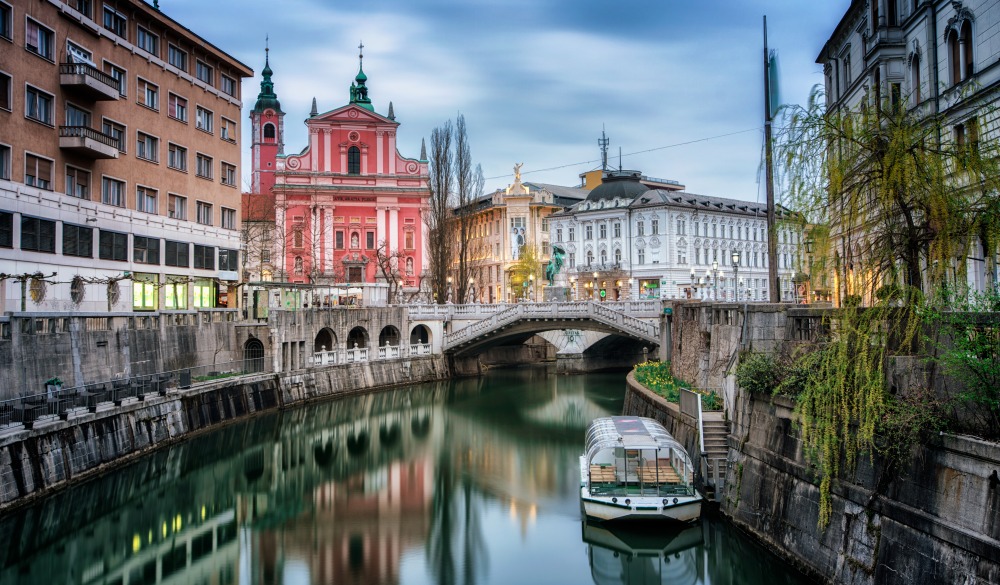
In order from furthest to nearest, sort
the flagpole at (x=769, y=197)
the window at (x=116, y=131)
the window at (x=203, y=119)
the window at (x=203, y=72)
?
1. the window at (x=203, y=72)
2. the window at (x=203, y=119)
3. the window at (x=116, y=131)
4. the flagpole at (x=769, y=197)

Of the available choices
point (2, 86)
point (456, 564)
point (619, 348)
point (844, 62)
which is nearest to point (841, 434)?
point (456, 564)

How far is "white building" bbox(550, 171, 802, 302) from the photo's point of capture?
8519cm

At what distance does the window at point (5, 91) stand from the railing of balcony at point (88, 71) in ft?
11.7

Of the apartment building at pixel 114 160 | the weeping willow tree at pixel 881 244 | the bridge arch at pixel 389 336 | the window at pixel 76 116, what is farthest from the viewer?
the bridge arch at pixel 389 336

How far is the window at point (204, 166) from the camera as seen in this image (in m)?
48.2

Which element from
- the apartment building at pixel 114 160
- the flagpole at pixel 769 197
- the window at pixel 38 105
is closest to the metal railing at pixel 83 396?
the apartment building at pixel 114 160

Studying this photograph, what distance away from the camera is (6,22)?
33.2 m

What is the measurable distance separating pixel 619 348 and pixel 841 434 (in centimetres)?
5398

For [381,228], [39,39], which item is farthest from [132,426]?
[381,228]

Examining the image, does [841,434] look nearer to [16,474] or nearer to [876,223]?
[876,223]

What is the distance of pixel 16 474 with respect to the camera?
22984mm

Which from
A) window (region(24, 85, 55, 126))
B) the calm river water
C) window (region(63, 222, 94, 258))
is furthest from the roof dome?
window (region(24, 85, 55, 126))

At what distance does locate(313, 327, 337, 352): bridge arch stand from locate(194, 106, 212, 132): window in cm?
1491

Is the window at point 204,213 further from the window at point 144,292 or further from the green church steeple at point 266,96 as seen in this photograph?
the green church steeple at point 266,96
